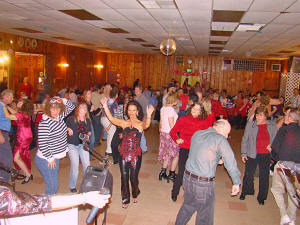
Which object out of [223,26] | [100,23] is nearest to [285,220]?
[223,26]

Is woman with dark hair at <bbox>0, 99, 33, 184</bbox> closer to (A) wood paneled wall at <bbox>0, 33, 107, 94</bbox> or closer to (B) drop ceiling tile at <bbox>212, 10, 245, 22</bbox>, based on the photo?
(B) drop ceiling tile at <bbox>212, 10, 245, 22</bbox>

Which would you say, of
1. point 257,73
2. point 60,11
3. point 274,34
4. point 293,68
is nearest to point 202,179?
point 60,11

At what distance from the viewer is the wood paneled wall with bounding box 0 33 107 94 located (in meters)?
9.80

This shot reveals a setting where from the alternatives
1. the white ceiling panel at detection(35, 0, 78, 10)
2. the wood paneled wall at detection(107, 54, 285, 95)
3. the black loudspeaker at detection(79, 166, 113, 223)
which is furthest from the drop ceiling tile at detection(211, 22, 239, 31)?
the wood paneled wall at detection(107, 54, 285, 95)

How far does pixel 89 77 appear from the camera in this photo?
15.6 meters

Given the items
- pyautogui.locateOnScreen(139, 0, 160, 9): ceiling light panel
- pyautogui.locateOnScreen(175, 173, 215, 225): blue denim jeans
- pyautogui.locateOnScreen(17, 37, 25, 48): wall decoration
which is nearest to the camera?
pyautogui.locateOnScreen(175, 173, 215, 225): blue denim jeans

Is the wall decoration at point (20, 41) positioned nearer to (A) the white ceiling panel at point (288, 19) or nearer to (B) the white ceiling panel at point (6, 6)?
(B) the white ceiling panel at point (6, 6)

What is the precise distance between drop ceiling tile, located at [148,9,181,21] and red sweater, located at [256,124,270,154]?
254 cm

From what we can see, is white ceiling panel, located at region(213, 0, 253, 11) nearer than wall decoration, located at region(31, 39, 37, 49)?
Yes

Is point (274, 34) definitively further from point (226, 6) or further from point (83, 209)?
point (83, 209)

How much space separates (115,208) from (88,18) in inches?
165

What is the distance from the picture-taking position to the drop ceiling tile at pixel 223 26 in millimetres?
5999

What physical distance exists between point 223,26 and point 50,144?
185 inches

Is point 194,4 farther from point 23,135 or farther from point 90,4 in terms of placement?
point 23,135
